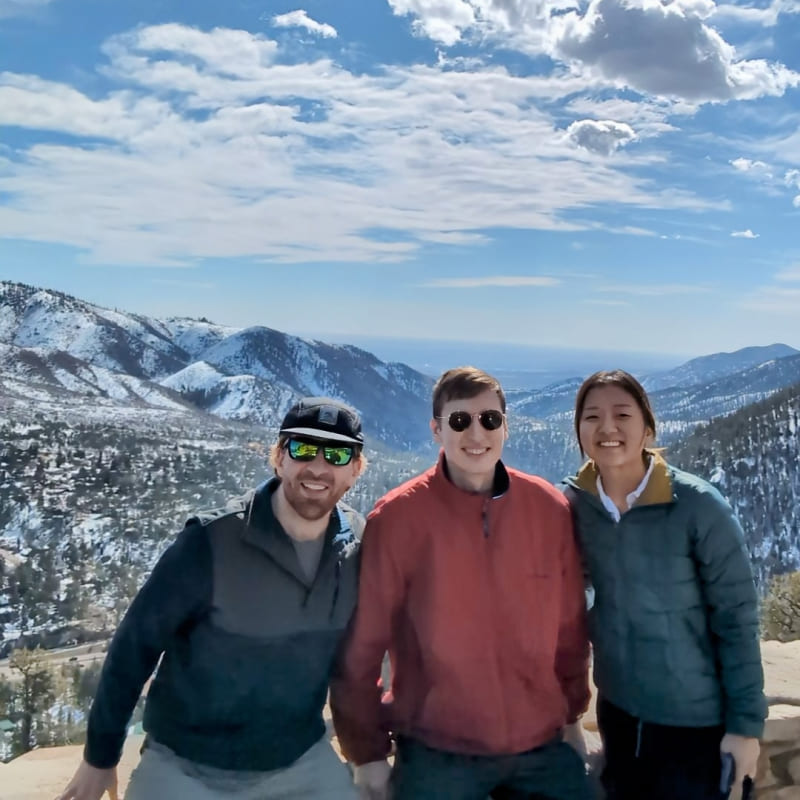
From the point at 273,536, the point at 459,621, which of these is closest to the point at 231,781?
the point at 273,536

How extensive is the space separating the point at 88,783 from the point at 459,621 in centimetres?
219

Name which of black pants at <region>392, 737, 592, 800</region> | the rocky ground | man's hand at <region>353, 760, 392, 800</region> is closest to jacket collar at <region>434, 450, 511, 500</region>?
black pants at <region>392, 737, 592, 800</region>

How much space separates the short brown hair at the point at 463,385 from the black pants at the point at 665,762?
6.76 ft

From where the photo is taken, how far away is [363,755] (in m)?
4.50

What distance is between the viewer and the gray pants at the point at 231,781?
4.20 meters

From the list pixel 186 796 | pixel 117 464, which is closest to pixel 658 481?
pixel 186 796

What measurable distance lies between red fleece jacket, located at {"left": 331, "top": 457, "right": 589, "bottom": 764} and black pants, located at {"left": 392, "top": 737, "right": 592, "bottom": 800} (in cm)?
6

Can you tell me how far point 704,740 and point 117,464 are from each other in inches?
7244

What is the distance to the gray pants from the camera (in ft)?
13.8

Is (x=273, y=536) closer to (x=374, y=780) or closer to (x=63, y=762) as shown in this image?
(x=374, y=780)

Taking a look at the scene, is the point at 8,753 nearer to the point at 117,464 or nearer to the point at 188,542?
the point at 188,542

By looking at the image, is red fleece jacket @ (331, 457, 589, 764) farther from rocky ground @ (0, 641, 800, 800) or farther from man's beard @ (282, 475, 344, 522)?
rocky ground @ (0, 641, 800, 800)

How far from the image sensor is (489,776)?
172 inches

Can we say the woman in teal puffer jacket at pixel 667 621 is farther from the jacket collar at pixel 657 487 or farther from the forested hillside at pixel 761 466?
the forested hillside at pixel 761 466
